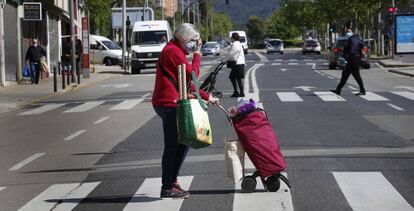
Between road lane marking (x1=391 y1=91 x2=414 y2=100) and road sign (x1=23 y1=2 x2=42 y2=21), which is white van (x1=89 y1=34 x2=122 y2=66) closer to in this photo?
road sign (x1=23 y1=2 x2=42 y2=21)

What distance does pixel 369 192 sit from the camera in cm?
843

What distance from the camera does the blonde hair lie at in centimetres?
805

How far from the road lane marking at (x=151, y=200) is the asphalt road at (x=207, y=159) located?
10 millimetres

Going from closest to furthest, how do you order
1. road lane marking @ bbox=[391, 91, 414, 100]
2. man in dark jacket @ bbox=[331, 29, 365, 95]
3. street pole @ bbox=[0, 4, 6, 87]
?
road lane marking @ bbox=[391, 91, 414, 100]
man in dark jacket @ bbox=[331, 29, 365, 95]
street pole @ bbox=[0, 4, 6, 87]

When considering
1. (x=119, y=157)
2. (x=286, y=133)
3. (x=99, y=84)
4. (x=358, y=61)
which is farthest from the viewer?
(x=99, y=84)

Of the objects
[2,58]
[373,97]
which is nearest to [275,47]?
[2,58]

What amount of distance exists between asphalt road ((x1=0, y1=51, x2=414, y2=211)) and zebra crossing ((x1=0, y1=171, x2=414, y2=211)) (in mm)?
10

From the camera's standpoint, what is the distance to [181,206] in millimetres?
7984

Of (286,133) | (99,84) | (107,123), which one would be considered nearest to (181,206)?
(286,133)

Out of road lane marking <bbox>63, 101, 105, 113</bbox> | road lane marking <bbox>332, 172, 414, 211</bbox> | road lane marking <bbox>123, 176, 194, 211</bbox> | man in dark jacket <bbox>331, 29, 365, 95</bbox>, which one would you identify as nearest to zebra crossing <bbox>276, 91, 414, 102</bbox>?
man in dark jacket <bbox>331, 29, 365, 95</bbox>

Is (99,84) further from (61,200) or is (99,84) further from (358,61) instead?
(61,200)

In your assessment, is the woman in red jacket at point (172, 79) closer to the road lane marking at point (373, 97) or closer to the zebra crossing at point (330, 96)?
the zebra crossing at point (330, 96)

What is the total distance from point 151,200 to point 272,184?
123 centimetres

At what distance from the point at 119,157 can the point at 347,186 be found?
3.96 meters
